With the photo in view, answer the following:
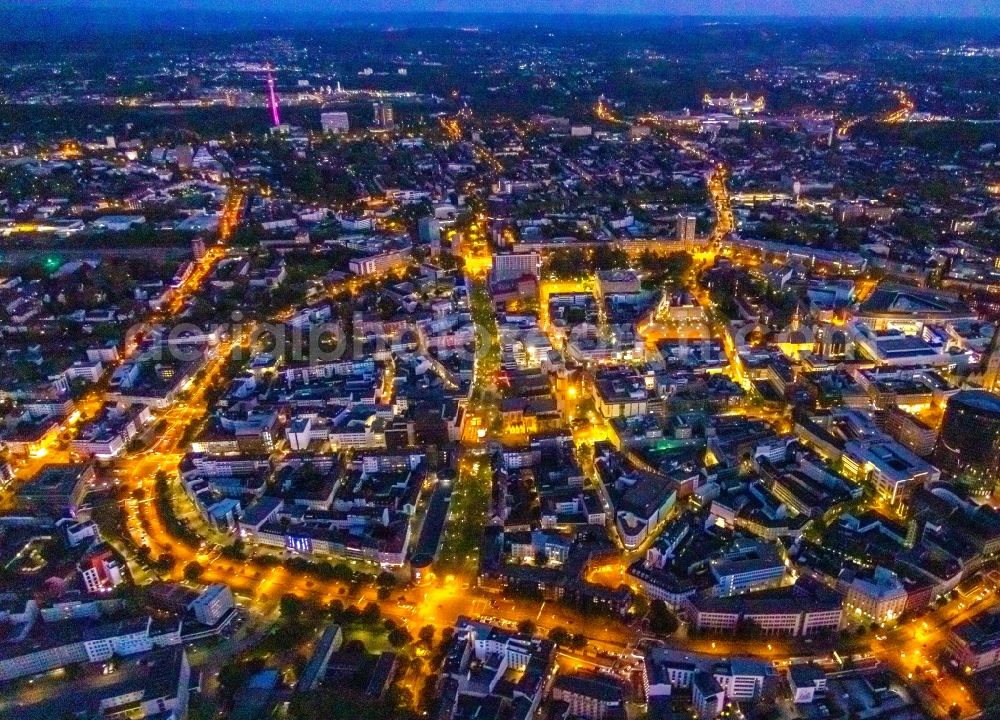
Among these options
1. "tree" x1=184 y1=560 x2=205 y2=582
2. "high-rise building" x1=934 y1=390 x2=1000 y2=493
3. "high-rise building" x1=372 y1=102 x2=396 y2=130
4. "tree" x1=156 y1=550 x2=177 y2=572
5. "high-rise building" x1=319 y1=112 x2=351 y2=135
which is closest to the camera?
"tree" x1=184 y1=560 x2=205 y2=582

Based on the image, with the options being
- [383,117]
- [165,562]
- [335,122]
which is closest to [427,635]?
[165,562]

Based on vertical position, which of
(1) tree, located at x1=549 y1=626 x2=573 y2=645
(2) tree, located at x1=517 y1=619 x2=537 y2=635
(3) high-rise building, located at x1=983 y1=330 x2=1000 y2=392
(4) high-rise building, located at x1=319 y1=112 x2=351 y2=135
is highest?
(4) high-rise building, located at x1=319 y1=112 x2=351 y2=135

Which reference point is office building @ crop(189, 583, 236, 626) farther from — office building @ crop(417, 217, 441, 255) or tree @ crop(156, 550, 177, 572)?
office building @ crop(417, 217, 441, 255)

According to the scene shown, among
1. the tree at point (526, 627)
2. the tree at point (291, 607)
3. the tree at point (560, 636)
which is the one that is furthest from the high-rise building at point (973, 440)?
the tree at point (291, 607)

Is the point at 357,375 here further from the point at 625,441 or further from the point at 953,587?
the point at 953,587

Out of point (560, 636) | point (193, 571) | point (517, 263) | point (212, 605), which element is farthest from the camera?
point (517, 263)

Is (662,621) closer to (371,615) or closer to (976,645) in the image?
(976,645)

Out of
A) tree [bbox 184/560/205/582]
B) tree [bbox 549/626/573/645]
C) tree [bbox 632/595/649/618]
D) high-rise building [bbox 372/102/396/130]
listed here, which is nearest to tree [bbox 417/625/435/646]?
tree [bbox 549/626/573/645]
